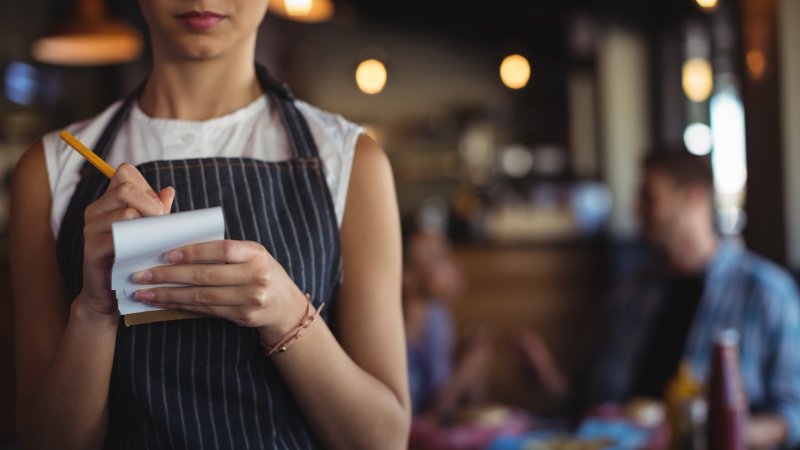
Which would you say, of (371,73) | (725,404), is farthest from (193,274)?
(371,73)

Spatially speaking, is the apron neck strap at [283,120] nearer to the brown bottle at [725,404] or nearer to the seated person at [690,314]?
the brown bottle at [725,404]

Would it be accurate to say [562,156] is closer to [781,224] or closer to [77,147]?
[781,224]

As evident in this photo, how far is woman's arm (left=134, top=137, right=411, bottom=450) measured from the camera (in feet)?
2.84

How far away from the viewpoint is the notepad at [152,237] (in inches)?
33.1

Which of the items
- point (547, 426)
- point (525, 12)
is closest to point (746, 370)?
point (547, 426)

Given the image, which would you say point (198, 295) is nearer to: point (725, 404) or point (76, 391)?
point (76, 391)

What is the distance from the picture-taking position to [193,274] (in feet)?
2.81

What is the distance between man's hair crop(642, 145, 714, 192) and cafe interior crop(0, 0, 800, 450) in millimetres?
45

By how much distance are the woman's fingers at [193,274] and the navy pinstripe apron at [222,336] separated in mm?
187

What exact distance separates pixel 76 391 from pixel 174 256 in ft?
0.87

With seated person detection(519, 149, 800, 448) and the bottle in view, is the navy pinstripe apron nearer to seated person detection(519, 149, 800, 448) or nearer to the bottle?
the bottle

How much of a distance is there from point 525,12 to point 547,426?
6980 mm

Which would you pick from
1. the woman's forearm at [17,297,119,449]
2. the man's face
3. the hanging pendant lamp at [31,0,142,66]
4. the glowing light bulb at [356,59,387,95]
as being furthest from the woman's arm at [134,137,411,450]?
the glowing light bulb at [356,59,387,95]

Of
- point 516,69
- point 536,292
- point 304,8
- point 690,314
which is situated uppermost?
point 304,8
